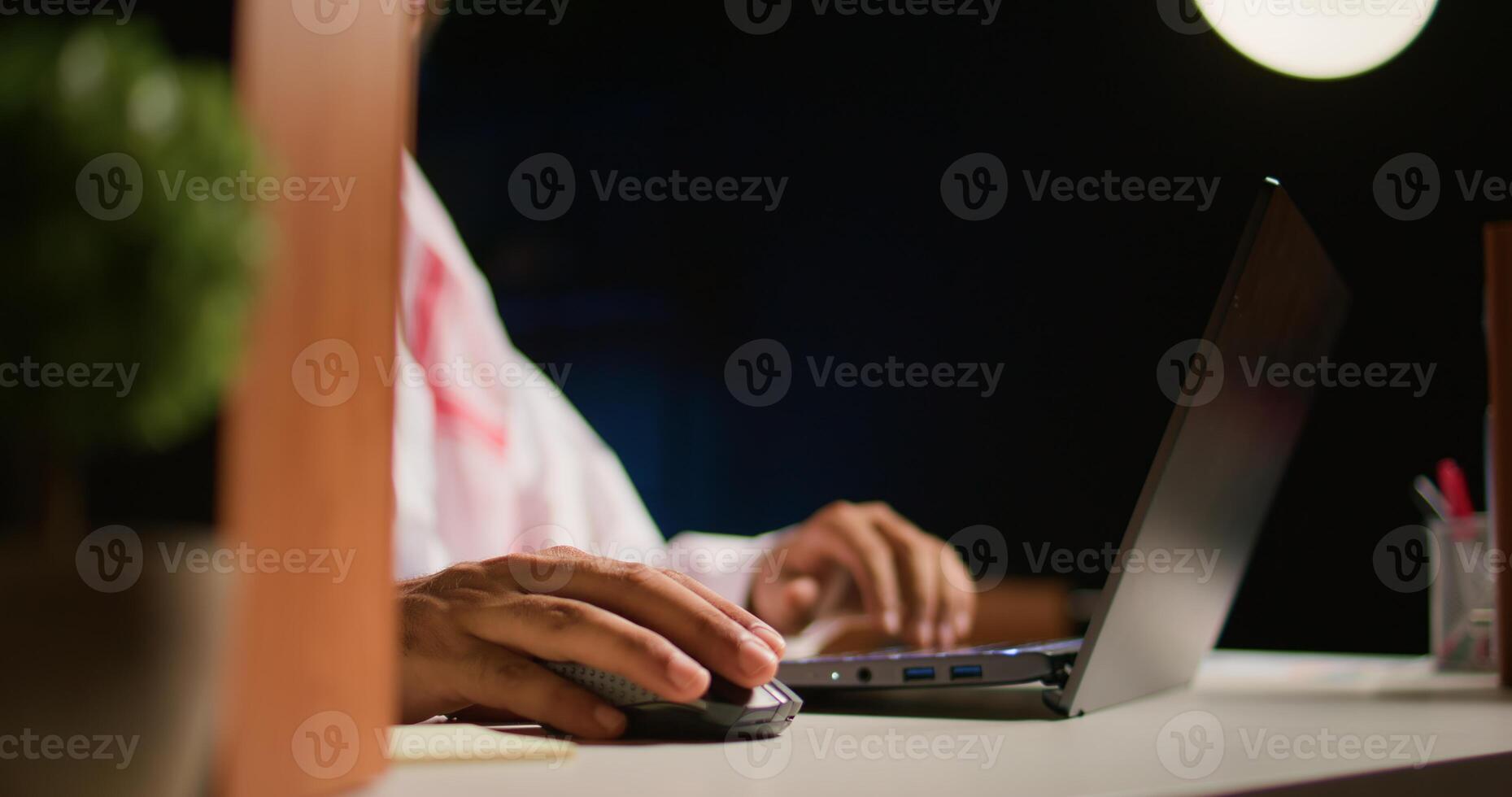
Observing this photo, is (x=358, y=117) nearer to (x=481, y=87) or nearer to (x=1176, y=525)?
(x=1176, y=525)

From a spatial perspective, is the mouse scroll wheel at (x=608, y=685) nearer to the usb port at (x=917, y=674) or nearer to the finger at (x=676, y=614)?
the finger at (x=676, y=614)

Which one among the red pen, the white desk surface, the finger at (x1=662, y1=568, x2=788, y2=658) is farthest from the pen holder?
the finger at (x1=662, y1=568, x2=788, y2=658)

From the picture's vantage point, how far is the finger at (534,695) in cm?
45

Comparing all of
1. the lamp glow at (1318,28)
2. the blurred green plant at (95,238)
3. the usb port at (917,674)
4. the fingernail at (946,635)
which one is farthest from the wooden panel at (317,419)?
the lamp glow at (1318,28)

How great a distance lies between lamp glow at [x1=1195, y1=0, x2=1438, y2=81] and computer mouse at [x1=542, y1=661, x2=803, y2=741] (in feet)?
3.65

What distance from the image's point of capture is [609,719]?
0.44 meters

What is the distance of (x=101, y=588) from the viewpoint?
0.69 ft

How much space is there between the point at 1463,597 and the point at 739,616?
2.47ft

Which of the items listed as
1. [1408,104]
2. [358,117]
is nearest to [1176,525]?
[358,117]

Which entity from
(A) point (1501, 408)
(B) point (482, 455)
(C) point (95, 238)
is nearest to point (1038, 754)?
(C) point (95, 238)

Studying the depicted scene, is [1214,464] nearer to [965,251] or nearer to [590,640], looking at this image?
[590,640]

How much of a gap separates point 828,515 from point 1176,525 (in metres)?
0.58

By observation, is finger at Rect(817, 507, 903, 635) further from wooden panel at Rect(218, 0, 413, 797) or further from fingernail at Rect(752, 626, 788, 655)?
wooden panel at Rect(218, 0, 413, 797)

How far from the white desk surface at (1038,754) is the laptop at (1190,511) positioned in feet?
0.07
